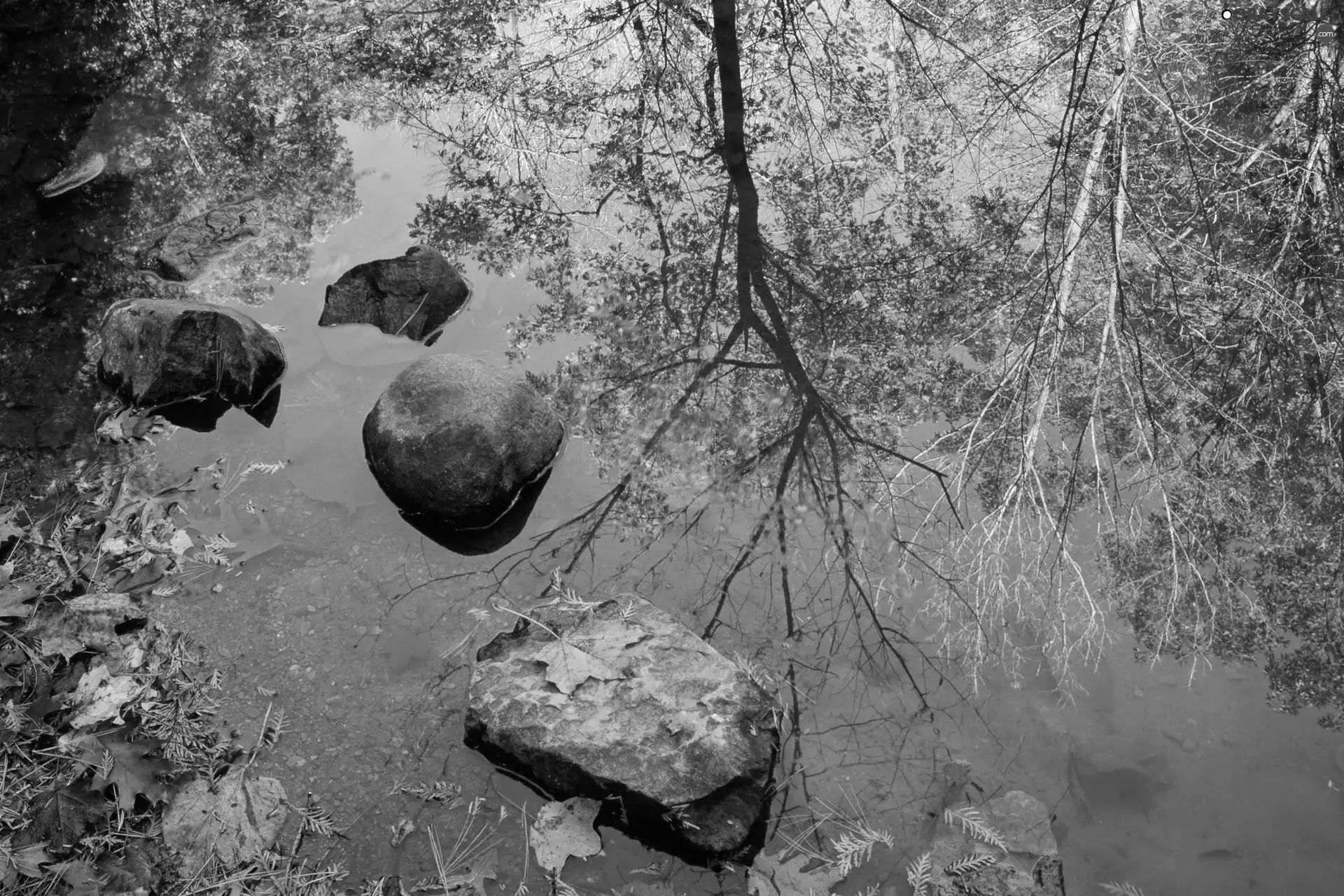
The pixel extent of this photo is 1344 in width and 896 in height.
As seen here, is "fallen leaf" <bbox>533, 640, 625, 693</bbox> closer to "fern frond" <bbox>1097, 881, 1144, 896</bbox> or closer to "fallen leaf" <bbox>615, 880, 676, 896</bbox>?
"fallen leaf" <bbox>615, 880, 676, 896</bbox>

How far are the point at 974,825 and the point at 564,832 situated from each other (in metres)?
1.25

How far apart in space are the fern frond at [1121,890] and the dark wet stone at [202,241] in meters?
5.37

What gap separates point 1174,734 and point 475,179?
16.8 feet

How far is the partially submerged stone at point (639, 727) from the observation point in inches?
101

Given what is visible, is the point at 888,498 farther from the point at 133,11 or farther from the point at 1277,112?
the point at 133,11

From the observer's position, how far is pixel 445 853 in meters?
2.53

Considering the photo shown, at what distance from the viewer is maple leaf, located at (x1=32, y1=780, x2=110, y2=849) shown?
2312 millimetres

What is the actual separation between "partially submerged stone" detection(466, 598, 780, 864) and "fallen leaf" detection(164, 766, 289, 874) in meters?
0.63

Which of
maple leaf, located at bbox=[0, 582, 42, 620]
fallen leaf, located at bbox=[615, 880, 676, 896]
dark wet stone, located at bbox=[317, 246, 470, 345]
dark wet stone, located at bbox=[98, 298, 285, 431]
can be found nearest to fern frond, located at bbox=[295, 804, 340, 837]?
fallen leaf, located at bbox=[615, 880, 676, 896]

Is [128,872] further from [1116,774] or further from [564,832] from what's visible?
[1116,774]

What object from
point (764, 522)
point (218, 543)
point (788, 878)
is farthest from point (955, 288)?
point (218, 543)

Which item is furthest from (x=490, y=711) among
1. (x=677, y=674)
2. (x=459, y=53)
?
(x=459, y=53)

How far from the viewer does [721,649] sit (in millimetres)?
3146

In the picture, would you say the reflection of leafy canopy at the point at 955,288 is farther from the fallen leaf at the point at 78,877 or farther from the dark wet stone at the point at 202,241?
the fallen leaf at the point at 78,877
